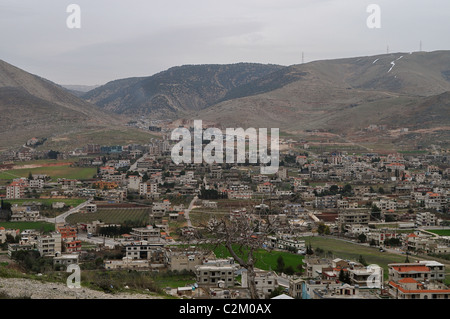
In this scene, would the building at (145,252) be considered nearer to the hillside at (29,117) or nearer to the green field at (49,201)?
the green field at (49,201)

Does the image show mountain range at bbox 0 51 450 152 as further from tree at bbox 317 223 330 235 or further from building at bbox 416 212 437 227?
tree at bbox 317 223 330 235

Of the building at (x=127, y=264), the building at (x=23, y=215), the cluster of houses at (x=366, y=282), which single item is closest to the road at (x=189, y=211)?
the building at (x=23, y=215)

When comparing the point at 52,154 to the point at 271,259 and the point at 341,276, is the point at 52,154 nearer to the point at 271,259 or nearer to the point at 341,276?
the point at 271,259

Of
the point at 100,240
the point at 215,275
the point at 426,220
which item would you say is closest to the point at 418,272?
the point at 215,275
